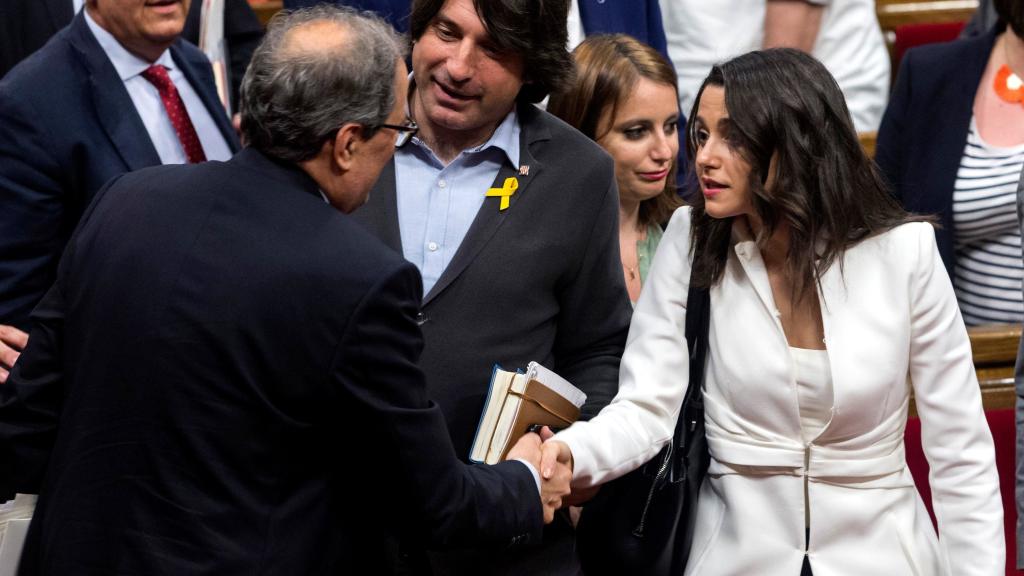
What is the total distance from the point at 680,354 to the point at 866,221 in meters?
0.44

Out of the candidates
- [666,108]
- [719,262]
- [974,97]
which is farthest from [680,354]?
[974,97]

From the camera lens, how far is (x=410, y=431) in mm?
2316

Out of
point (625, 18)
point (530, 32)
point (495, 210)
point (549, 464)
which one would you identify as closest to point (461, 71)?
point (530, 32)

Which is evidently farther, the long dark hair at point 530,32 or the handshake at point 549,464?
the long dark hair at point 530,32

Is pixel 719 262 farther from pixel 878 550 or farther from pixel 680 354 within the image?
pixel 878 550

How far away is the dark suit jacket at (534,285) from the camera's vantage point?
279 centimetres

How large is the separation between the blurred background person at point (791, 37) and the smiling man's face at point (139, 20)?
6.20 ft

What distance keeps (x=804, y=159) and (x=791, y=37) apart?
8.66 ft

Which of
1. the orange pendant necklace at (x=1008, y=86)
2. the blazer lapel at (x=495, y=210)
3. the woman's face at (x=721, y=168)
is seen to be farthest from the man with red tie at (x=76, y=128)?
the orange pendant necklace at (x=1008, y=86)

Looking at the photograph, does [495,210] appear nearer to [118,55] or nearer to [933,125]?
[118,55]

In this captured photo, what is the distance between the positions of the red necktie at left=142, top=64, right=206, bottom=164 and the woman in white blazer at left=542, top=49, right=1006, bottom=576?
1.31m

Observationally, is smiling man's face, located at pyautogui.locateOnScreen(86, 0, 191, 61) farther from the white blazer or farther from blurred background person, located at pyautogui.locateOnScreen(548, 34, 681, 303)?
the white blazer

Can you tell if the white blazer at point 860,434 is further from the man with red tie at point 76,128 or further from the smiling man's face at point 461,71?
the man with red tie at point 76,128

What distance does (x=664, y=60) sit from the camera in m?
3.86
